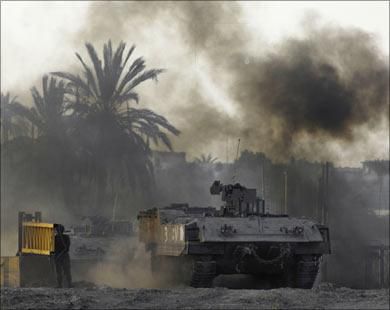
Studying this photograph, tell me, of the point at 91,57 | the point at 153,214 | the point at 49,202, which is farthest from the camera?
the point at 49,202

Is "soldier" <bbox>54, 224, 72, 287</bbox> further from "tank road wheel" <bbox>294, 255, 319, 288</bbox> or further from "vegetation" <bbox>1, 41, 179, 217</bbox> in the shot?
"vegetation" <bbox>1, 41, 179, 217</bbox>

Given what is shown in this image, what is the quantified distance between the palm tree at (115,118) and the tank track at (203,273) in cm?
3127

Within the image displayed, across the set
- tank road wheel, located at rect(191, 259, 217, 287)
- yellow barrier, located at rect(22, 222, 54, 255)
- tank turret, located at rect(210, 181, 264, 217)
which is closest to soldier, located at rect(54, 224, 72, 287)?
yellow barrier, located at rect(22, 222, 54, 255)

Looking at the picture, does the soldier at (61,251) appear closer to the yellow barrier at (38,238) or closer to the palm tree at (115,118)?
the yellow barrier at (38,238)

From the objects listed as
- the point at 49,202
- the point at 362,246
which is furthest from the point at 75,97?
the point at 362,246

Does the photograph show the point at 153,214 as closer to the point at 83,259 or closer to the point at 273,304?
the point at 83,259

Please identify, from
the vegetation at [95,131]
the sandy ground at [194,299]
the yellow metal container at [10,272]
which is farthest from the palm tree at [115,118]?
the sandy ground at [194,299]

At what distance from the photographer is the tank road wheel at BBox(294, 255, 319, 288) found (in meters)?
25.3

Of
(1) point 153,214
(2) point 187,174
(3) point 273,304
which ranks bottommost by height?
(3) point 273,304

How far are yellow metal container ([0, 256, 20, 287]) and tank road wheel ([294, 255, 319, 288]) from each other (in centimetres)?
1003

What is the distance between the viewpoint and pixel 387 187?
351ft

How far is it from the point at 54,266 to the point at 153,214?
332 centimetres

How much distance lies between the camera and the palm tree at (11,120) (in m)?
59.9

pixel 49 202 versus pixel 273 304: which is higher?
pixel 49 202
